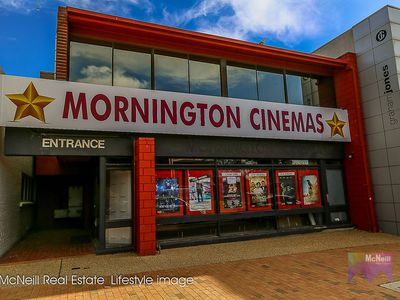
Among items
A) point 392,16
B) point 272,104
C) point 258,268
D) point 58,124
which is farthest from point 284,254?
point 392,16

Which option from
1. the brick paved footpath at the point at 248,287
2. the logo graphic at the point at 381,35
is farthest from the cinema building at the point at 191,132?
the brick paved footpath at the point at 248,287

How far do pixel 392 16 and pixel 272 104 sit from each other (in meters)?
4.99

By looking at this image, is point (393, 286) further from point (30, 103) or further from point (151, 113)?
point (30, 103)

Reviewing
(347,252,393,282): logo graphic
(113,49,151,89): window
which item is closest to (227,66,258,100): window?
(113,49,151,89): window

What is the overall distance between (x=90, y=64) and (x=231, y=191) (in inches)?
218

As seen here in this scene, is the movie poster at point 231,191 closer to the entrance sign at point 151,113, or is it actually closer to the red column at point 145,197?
the entrance sign at point 151,113

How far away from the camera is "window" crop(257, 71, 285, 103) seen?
35.1 ft

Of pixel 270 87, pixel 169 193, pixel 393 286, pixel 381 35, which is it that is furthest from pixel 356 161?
pixel 169 193

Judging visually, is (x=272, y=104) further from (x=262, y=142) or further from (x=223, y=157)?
(x=223, y=157)

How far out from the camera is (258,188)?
10.1 meters

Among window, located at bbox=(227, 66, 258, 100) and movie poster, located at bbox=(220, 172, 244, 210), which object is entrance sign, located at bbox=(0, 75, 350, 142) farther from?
movie poster, located at bbox=(220, 172, 244, 210)

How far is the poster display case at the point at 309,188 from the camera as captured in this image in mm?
10758

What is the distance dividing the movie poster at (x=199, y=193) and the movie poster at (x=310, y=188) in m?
3.62

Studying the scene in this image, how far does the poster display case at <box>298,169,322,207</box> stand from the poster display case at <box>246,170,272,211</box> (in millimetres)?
1380
